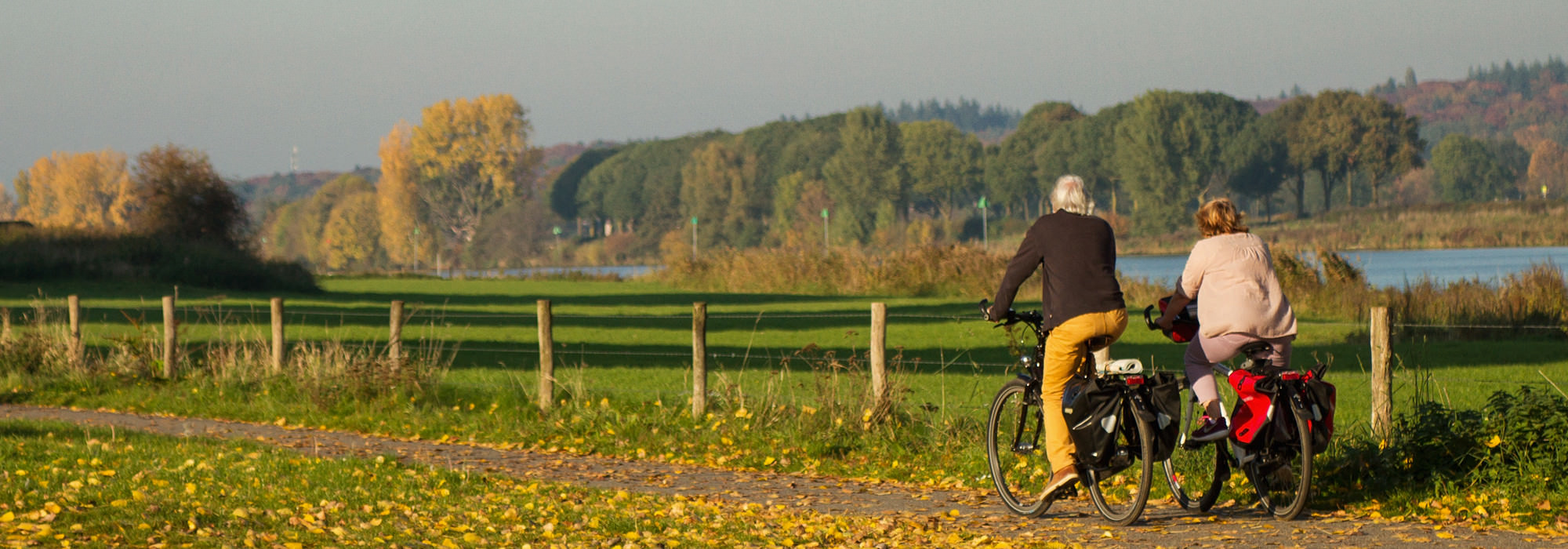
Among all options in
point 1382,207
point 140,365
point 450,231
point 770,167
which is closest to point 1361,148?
point 1382,207

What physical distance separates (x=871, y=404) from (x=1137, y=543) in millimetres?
3743

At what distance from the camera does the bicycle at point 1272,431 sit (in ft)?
22.3

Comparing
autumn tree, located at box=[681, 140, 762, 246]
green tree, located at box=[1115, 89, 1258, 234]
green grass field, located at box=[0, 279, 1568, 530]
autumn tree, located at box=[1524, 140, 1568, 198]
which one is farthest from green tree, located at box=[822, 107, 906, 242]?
green grass field, located at box=[0, 279, 1568, 530]

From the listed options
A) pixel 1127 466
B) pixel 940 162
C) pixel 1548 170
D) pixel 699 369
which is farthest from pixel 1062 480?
pixel 1548 170

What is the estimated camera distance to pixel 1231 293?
6.79 m

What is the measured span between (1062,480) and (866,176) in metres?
125

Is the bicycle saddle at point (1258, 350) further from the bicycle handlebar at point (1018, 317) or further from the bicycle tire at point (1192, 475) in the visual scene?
the bicycle handlebar at point (1018, 317)

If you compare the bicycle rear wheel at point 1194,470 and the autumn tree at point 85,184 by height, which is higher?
the autumn tree at point 85,184

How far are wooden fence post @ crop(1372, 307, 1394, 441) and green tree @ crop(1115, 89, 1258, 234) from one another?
108628 mm

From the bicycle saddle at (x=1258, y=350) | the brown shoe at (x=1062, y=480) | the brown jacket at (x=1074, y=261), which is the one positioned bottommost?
the brown shoe at (x=1062, y=480)

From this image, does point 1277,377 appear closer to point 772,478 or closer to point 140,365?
point 772,478

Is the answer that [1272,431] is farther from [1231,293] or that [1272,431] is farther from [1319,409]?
[1231,293]

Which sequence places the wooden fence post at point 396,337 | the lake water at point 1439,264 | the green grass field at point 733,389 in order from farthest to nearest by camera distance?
the lake water at point 1439,264 → the wooden fence post at point 396,337 → the green grass field at point 733,389

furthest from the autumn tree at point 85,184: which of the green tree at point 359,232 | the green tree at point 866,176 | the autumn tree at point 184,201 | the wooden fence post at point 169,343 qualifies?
the wooden fence post at point 169,343
